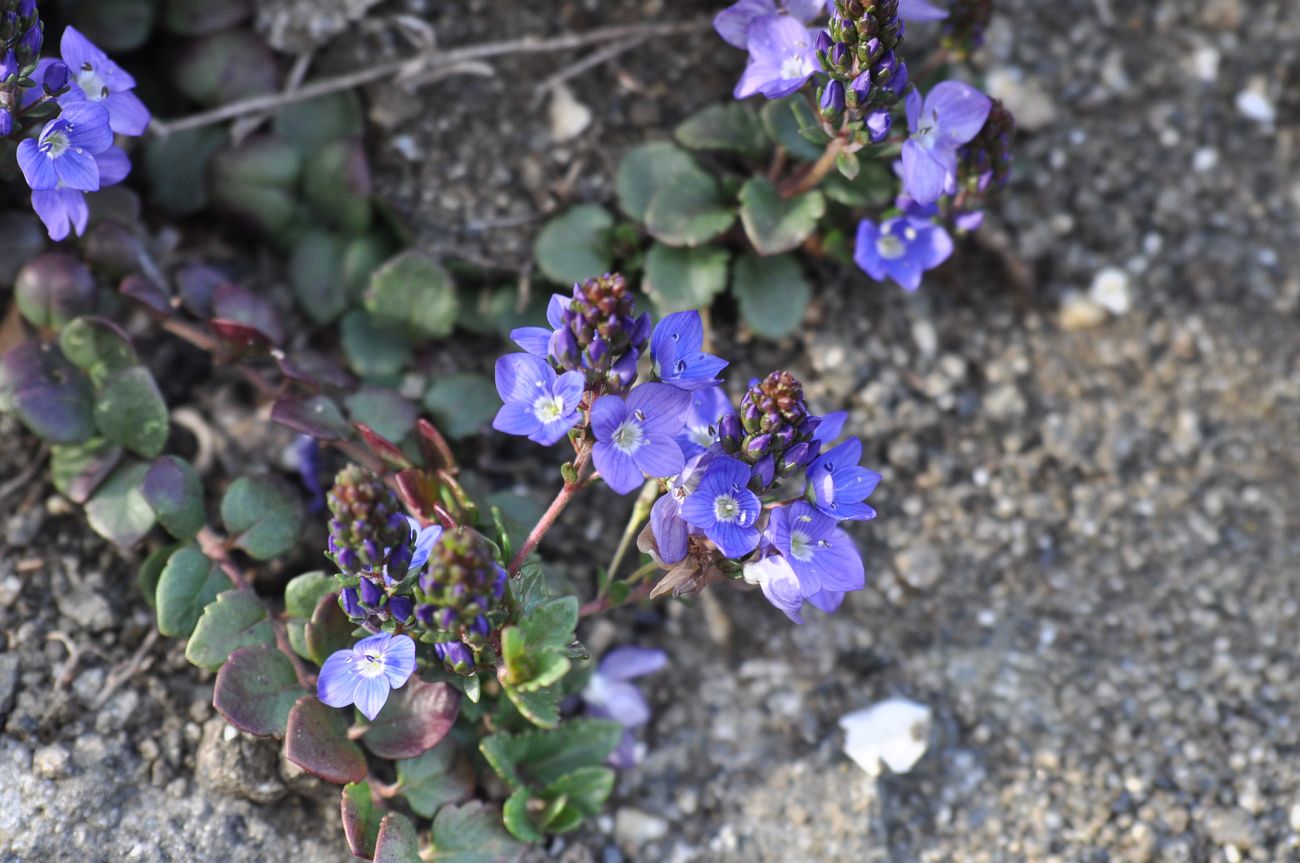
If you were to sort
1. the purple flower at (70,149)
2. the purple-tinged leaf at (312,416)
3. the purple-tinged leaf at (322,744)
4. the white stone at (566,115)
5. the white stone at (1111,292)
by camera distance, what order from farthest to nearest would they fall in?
the white stone at (1111,292), the white stone at (566,115), the purple-tinged leaf at (312,416), the purple flower at (70,149), the purple-tinged leaf at (322,744)

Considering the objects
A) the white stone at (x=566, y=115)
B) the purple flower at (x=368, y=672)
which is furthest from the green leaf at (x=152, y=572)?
the white stone at (x=566, y=115)

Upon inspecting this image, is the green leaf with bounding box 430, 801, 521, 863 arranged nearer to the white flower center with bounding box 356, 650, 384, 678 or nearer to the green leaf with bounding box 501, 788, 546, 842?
the green leaf with bounding box 501, 788, 546, 842

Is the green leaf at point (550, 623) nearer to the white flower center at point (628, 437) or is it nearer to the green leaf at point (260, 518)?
the white flower center at point (628, 437)

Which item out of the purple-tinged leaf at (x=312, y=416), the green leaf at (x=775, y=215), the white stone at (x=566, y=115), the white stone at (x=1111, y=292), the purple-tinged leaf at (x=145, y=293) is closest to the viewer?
the purple-tinged leaf at (x=312, y=416)

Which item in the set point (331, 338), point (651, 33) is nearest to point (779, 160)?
point (651, 33)

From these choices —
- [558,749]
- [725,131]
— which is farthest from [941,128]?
[558,749]

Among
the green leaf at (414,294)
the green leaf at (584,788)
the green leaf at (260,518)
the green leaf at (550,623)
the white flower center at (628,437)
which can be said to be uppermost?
the white flower center at (628,437)

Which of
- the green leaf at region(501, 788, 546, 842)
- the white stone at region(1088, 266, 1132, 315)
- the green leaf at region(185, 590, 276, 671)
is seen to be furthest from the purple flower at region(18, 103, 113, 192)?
the white stone at region(1088, 266, 1132, 315)

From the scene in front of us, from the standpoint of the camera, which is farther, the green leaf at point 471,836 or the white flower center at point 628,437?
the green leaf at point 471,836
